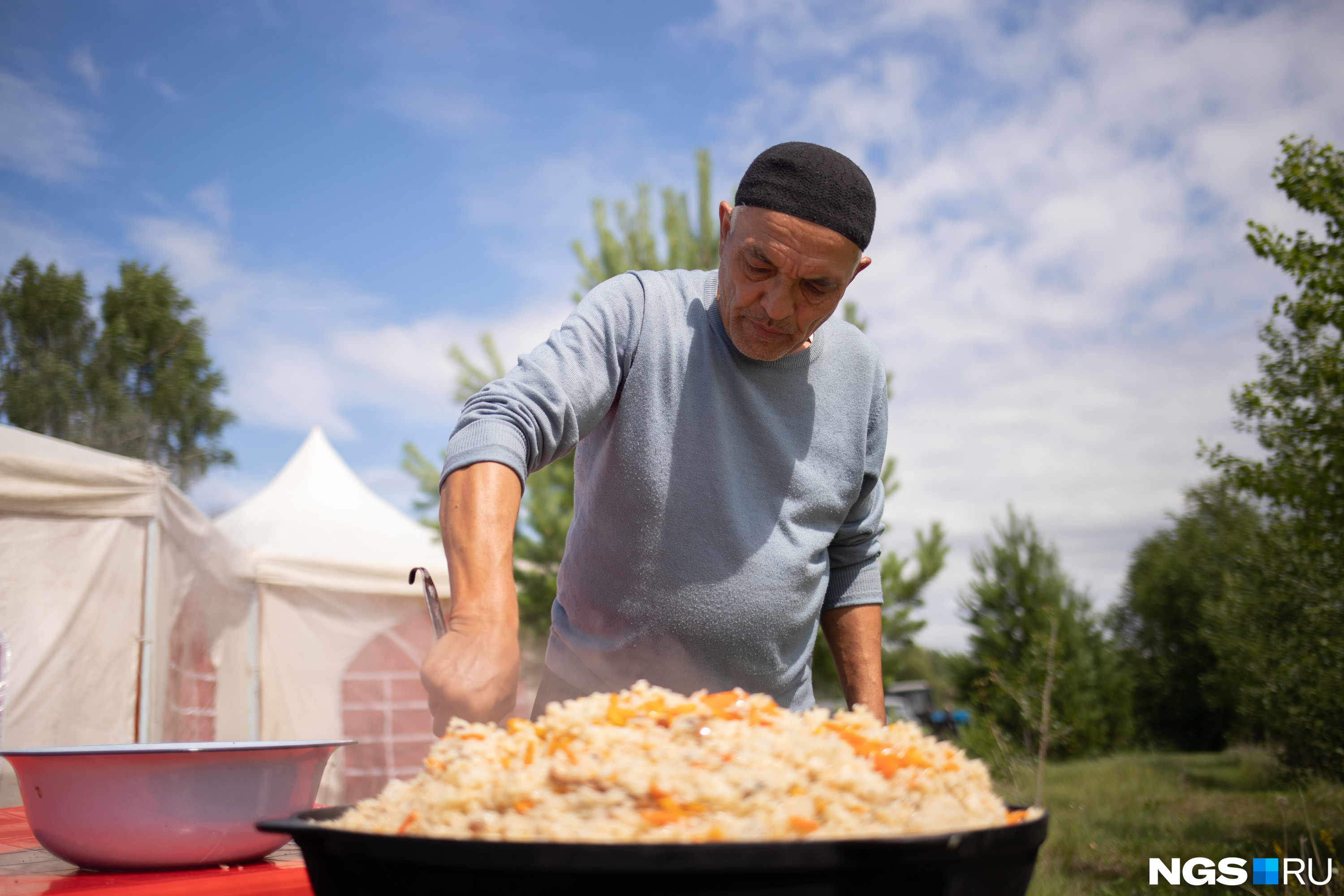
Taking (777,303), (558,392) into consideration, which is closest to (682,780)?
(558,392)

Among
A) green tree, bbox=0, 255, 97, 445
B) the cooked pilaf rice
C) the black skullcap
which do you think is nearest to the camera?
the cooked pilaf rice

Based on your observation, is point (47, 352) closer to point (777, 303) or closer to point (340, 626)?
point (340, 626)

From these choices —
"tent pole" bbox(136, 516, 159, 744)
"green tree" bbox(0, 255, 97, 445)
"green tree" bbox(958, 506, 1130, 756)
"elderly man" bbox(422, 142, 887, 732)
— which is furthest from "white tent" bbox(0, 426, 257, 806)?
"green tree" bbox(0, 255, 97, 445)

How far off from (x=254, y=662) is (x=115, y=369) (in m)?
21.2

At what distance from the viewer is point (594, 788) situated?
0.67 metres

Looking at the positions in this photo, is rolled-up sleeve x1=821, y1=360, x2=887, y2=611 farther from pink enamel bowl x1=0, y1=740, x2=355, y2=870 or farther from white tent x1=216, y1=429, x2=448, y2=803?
white tent x1=216, y1=429, x2=448, y2=803

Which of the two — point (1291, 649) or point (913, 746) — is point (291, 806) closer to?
point (913, 746)

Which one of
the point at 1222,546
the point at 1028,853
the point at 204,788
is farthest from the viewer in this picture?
the point at 1222,546

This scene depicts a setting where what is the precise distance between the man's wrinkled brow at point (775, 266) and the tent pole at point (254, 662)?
7364 mm

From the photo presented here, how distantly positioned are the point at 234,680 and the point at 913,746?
307 inches

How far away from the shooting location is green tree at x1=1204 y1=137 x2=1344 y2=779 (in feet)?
20.0

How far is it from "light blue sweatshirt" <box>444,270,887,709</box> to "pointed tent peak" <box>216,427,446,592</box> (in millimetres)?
6730

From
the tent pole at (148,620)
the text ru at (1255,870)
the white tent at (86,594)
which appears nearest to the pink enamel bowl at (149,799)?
the text ru at (1255,870)

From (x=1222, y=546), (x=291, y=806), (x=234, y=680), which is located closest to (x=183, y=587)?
(x=234, y=680)
